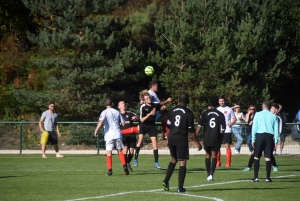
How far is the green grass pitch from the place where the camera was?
13.5m

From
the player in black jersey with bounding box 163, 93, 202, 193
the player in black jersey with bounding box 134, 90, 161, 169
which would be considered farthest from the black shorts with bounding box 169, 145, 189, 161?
the player in black jersey with bounding box 134, 90, 161, 169

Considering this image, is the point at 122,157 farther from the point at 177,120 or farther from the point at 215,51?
the point at 215,51

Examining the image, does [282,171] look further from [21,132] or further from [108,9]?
[108,9]

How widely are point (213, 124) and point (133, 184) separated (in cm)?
266

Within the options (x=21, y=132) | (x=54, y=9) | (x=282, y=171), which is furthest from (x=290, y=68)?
(x=282, y=171)

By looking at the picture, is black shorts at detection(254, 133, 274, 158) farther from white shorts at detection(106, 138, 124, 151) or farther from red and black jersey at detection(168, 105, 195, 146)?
white shorts at detection(106, 138, 124, 151)

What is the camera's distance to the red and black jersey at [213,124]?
17.2 m

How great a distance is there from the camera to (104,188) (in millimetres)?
14953

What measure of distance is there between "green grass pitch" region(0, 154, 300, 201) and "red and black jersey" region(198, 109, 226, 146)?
0.96 metres

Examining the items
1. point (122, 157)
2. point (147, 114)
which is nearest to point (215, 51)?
point (147, 114)

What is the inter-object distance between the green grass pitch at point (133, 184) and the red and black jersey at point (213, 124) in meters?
0.96

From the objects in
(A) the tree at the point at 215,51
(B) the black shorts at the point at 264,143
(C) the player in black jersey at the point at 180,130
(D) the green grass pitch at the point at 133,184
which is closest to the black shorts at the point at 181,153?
(C) the player in black jersey at the point at 180,130

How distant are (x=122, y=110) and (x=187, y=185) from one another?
501 centimetres

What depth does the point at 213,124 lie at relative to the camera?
17.2 m
